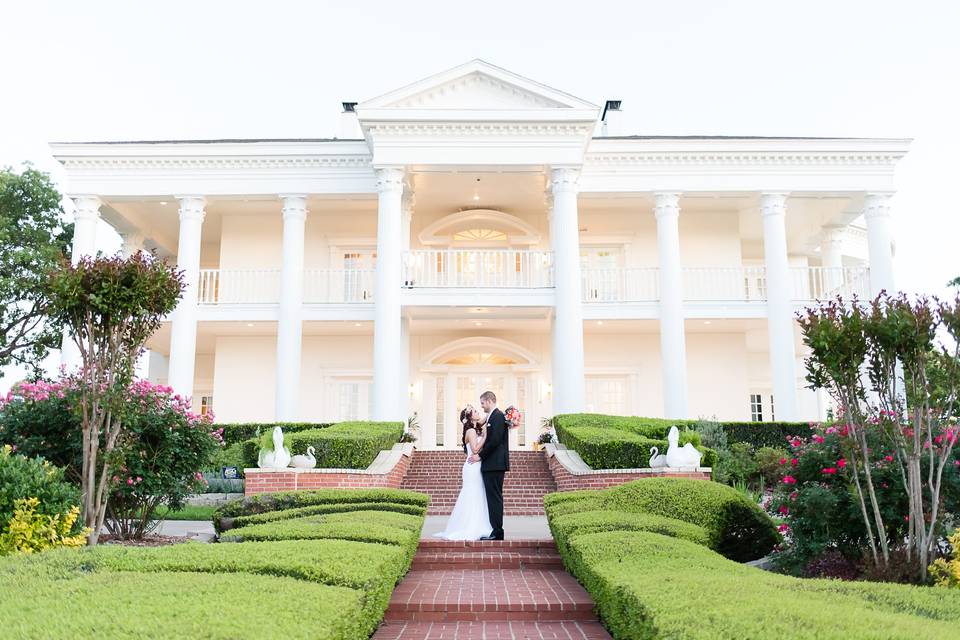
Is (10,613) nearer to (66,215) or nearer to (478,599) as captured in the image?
(478,599)

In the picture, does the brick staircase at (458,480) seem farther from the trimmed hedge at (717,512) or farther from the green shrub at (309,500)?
the trimmed hedge at (717,512)

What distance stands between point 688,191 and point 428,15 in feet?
30.5

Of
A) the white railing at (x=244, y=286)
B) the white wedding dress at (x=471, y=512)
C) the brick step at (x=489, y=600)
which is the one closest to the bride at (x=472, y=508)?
the white wedding dress at (x=471, y=512)

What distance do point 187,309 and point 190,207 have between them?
115 inches

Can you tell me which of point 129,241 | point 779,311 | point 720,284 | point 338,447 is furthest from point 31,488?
point 720,284

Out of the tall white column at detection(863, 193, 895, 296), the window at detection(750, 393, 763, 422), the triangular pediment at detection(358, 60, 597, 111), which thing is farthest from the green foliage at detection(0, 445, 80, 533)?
the window at detection(750, 393, 763, 422)

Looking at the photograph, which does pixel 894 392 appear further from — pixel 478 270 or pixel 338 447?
pixel 478 270

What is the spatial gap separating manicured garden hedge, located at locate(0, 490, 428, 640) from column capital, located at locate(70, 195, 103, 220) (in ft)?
56.7

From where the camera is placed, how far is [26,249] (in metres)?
21.9

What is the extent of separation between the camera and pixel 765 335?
24734 millimetres

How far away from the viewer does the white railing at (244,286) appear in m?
22.6

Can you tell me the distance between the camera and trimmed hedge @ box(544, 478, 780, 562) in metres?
8.43

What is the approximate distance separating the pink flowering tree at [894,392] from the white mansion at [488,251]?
38.0 ft

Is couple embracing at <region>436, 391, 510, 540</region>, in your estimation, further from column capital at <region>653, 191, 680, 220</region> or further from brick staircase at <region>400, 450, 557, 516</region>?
column capital at <region>653, 191, 680, 220</region>
